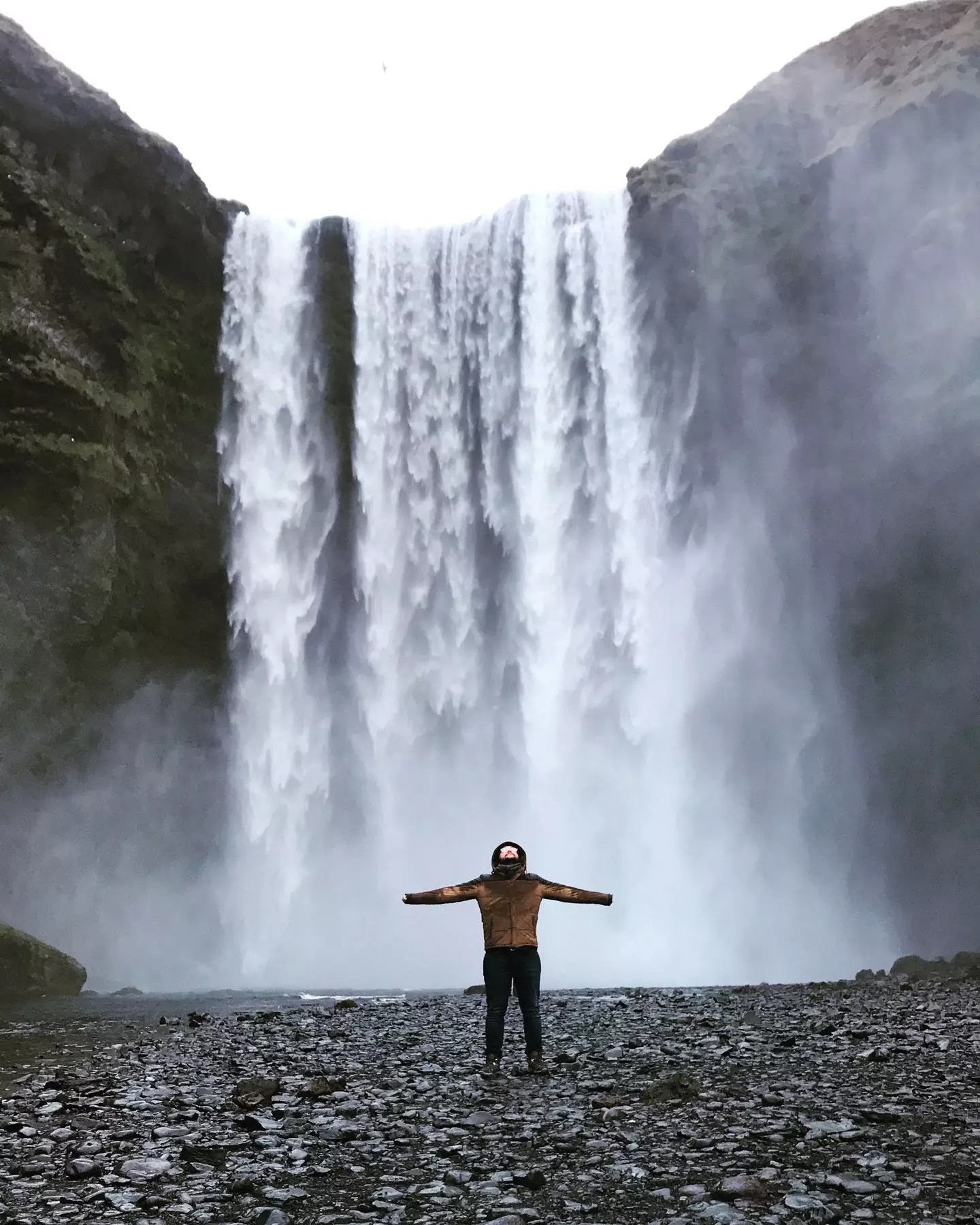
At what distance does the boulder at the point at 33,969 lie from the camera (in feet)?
55.5

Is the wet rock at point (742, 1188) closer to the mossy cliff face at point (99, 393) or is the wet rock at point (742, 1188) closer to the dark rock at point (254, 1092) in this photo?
the dark rock at point (254, 1092)

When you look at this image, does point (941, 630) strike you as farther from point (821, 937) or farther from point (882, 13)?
point (882, 13)

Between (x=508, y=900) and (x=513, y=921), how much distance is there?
0.16 m

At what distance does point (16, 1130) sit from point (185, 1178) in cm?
160

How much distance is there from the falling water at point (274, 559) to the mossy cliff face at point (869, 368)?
35.2ft

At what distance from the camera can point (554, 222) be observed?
97.3ft

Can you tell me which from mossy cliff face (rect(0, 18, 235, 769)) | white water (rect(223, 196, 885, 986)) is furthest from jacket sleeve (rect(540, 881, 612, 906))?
mossy cliff face (rect(0, 18, 235, 769))

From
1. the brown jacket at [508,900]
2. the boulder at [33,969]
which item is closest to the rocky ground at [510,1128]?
the brown jacket at [508,900]

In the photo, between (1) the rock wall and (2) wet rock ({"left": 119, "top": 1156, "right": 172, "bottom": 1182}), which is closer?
(2) wet rock ({"left": 119, "top": 1156, "right": 172, "bottom": 1182})

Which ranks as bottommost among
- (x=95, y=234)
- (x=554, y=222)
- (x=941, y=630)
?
(x=941, y=630)

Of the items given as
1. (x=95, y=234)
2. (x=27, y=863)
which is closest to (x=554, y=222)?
(x=95, y=234)

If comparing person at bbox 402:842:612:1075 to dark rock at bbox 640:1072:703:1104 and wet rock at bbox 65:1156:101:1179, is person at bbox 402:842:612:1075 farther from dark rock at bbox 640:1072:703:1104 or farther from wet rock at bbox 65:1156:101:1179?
wet rock at bbox 65:1156:101:1179

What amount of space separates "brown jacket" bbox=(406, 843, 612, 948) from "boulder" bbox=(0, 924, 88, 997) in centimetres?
1299

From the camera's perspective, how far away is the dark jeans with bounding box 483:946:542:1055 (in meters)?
7.14
